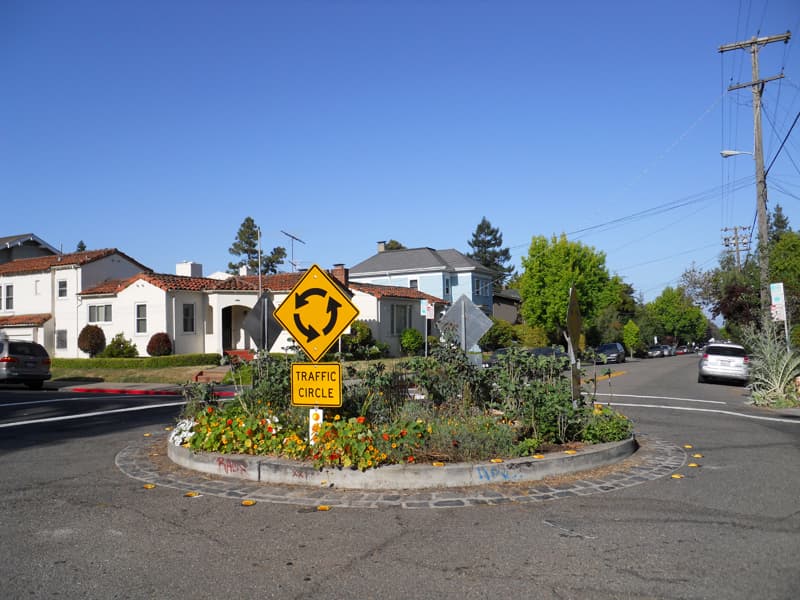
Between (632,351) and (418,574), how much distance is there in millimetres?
66143

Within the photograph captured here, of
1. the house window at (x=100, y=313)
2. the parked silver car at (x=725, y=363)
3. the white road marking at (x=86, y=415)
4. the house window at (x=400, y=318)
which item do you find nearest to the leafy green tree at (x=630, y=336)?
the house window at (x=400, y=318)

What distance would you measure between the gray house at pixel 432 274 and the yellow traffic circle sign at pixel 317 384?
41446 mm

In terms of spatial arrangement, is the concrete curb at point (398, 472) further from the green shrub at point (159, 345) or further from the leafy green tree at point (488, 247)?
the leafy green tree at point (488, 247)

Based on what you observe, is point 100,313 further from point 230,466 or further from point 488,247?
point 488,247

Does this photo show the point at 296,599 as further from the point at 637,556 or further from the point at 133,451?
the point at 133,451

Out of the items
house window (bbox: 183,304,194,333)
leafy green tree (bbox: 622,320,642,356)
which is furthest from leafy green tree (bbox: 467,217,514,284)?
house window (bbox: 183,304,194,333)

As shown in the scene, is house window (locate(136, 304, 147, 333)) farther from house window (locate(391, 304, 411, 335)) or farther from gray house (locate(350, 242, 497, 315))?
gray house (locate(350, 242, 497, 315))

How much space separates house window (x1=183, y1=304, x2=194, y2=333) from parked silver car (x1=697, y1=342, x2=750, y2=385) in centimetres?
2379

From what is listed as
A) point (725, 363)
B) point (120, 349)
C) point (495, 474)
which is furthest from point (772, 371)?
point (120, 349)

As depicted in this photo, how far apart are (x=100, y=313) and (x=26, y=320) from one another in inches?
207

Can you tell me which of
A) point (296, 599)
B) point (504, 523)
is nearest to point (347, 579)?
point (296, 599)

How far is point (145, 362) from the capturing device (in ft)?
95.1

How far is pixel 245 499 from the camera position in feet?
21.1

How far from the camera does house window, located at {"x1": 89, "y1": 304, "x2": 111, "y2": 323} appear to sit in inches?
1331
